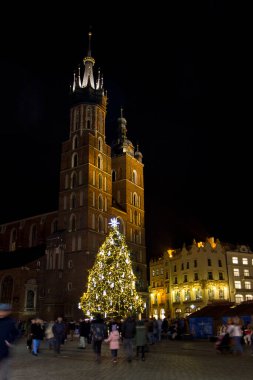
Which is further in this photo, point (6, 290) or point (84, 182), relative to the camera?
point (84, 182)

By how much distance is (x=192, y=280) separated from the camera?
72.6m

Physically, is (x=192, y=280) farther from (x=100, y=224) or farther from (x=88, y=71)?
(x=88, y=71)

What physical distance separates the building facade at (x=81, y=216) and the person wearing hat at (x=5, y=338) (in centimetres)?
4539

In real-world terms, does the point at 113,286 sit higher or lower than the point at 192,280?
lower

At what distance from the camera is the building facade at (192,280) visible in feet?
230

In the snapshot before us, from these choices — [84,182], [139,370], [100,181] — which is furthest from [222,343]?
[100,181]

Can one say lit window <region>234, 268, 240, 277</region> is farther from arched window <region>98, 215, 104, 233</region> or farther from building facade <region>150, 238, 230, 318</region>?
arched window <region>98, 215, 104, 233</region>

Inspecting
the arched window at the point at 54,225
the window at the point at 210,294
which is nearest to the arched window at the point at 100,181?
the arched window at the point at 54,225

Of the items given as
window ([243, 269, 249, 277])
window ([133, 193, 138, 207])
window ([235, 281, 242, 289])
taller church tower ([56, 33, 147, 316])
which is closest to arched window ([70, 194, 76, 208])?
taller church tower ([56, 33, 147, 316])

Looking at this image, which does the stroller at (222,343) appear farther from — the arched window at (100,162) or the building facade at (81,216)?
the arched window at (100,162)

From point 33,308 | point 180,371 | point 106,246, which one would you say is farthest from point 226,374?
point 33,308

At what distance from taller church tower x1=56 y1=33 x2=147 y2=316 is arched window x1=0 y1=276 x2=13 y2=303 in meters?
7.98

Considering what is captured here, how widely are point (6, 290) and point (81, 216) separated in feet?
49.5

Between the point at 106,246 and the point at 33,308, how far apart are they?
23311mm
